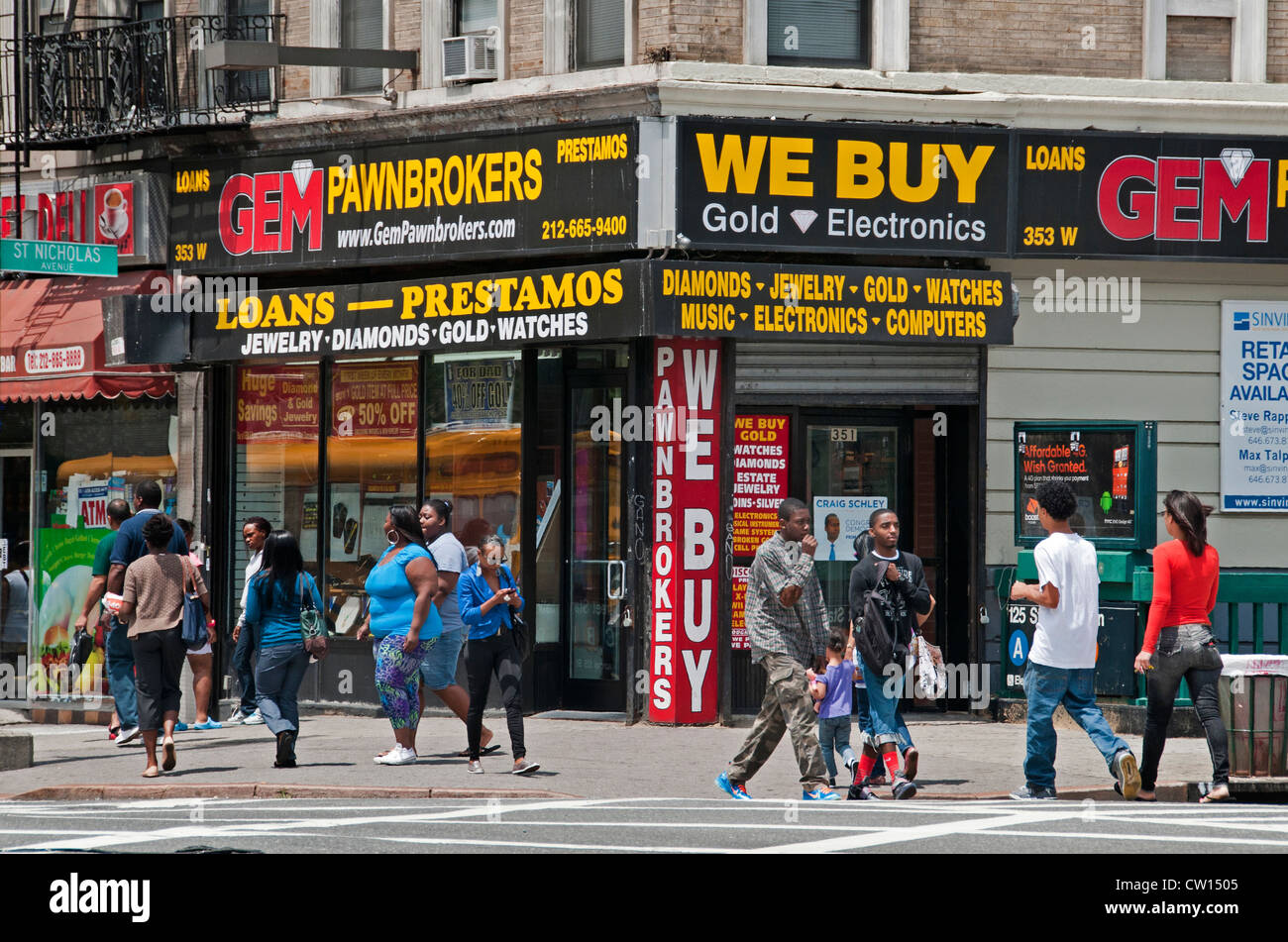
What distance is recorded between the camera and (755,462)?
15141 mm

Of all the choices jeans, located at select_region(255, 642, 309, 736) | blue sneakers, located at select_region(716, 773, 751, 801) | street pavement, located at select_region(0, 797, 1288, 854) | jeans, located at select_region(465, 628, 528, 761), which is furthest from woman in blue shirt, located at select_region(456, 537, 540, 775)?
blue sneakers, located at select_region(716, 773, 751, 801)

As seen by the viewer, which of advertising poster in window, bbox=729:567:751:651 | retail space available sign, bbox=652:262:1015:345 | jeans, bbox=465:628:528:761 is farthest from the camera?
advertising poster in window, bbox=729:567:751:651

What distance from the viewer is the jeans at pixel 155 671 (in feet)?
39.9

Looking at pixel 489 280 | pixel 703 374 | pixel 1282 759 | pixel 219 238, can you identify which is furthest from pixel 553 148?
pixel 1282 759

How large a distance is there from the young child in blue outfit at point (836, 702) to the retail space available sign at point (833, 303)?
388 centimetres

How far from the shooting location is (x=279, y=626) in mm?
12523

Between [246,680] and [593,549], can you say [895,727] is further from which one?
[246,680]

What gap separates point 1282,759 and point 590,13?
841cm

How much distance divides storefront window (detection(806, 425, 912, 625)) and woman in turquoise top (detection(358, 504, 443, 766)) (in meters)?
4.23

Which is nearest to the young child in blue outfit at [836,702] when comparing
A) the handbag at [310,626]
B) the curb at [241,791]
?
the curb at [241,791]

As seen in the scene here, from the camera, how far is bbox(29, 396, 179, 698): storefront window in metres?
17.4

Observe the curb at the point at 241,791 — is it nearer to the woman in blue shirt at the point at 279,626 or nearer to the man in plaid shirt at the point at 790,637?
the woman in blue shirt at the point at 279,626

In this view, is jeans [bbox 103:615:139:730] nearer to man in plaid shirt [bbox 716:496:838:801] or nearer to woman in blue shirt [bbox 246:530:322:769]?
woman in blue shirt [bbox 246:530:322:769]

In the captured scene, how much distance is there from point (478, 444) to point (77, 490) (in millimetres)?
4792
